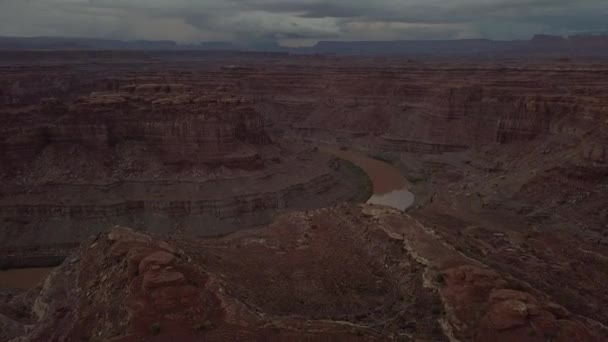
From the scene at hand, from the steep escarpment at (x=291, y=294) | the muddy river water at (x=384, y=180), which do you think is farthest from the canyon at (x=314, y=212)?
the muddy river water at (x=384, y=180)

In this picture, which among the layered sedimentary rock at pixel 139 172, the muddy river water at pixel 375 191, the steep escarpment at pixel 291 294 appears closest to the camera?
the steep escarpment at pixel 291 294

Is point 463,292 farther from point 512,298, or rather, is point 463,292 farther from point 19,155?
point 19,155

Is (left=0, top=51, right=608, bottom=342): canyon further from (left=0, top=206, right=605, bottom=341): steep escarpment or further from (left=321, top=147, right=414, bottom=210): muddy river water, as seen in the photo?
(left=321, top=147, right=414, bottom=210): muddy river water

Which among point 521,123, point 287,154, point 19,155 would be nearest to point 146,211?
point 19,155

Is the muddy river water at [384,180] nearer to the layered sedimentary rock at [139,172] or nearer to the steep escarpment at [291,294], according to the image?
the layered sedimentary rock at [139,172]

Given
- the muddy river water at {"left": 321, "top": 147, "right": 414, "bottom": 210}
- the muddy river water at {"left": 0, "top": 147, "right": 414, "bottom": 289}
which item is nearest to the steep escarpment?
the muddy river water at {"left": 0, "top": 147, "right": 414, "bottom": 289}
